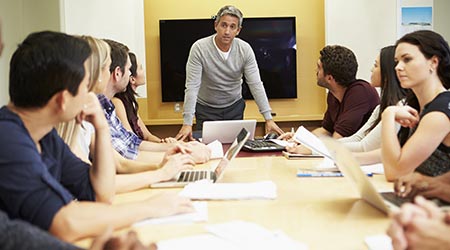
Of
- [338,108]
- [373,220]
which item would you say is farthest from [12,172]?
[338,108]

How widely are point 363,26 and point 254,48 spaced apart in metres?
1.11

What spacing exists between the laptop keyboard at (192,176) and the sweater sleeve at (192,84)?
5.37ft

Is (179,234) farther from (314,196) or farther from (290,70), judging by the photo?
(290,70)

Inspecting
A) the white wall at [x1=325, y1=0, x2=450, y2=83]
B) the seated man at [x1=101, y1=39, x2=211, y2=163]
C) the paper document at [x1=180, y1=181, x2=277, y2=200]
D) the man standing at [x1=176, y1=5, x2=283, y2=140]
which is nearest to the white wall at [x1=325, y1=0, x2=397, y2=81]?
the white wall at [x1=325, y1=0, x2=450, y2=83]

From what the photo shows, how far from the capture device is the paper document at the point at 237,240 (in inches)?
39.4

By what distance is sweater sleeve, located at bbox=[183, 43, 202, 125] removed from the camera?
3.62 m

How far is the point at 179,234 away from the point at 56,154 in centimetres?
45

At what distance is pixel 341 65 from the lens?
306 cm

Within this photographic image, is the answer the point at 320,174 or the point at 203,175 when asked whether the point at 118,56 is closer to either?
the point at 203,175

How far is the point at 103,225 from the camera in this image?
110 centimetres

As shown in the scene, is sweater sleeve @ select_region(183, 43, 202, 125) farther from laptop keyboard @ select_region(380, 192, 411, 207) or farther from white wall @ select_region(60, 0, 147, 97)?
laptop keyboard @ select_region(380, 192, 411, 207)

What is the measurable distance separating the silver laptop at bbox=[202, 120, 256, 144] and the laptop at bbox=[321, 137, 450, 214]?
1.54 metres

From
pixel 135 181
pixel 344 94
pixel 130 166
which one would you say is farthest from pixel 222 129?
pixel 135 181

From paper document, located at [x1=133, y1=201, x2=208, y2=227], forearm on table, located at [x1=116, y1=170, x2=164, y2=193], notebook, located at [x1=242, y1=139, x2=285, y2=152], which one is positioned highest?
paper document, located at [x1=133, y1=201, x2=208, y2=227]
